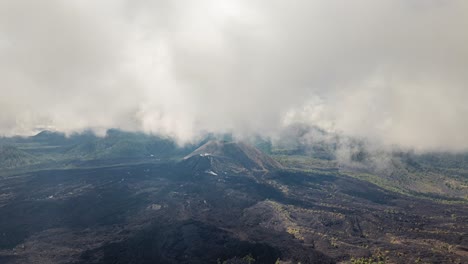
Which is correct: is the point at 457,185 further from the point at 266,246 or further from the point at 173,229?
the point at 173,229

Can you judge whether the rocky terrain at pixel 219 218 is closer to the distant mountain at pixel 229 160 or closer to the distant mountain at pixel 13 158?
the distant mountain at pixel 229 160

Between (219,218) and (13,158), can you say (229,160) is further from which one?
(13,158)

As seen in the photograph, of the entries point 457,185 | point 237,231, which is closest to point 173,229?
point 237,231

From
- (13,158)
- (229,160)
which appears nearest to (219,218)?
(229,160)

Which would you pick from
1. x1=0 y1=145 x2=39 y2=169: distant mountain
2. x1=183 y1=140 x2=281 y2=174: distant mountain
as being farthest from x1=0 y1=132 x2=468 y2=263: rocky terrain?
x1=0 y1=145 x2=39 y2=169: distant mountain

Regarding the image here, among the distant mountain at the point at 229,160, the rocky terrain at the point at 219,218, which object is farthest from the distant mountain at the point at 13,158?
the distant mountain at the point at 229,160

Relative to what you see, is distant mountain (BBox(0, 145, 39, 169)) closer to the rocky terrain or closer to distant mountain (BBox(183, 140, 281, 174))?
the rocky terrain
